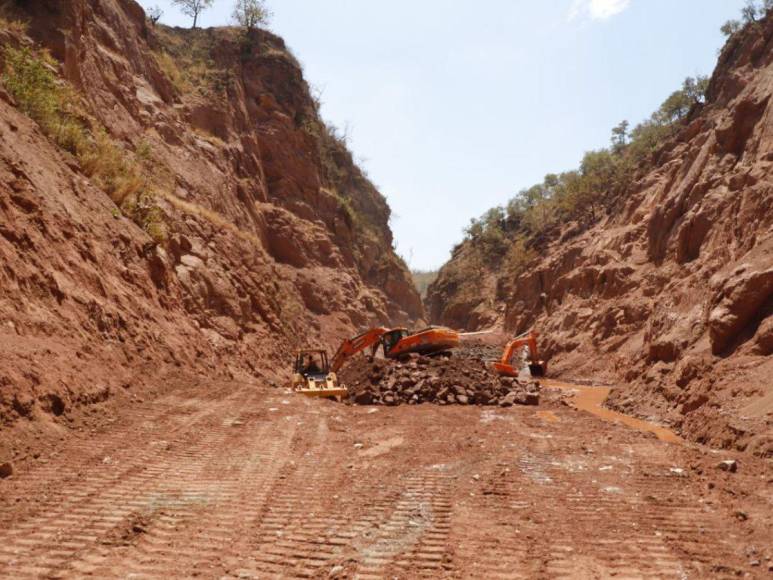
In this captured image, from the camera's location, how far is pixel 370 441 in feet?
26.1

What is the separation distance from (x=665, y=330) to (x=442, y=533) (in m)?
12.0

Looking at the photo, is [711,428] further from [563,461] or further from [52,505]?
[52,505]

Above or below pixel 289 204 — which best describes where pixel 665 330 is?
below

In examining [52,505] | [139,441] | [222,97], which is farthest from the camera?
[222,97]

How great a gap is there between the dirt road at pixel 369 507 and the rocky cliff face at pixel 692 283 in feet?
9.09

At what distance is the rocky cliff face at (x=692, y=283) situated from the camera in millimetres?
9891

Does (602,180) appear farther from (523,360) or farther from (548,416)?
(548,416)

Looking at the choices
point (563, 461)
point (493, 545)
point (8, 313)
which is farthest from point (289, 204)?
point (493, 545)

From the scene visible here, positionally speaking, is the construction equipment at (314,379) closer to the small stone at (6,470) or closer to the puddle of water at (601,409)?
the puddle of water at (601,409)

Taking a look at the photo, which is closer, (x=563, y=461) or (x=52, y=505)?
(x=52, y=505)

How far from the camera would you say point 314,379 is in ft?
45.9

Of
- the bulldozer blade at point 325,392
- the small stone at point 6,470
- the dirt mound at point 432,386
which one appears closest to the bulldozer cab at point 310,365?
the dirt mound at point 432,386

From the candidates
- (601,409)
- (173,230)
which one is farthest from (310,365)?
(601,409)

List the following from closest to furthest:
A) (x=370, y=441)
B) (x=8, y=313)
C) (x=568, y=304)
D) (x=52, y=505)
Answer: (x=52, y=505)
(x=8, y=313)
(x=370, y=441)
(x=568, y=304)
